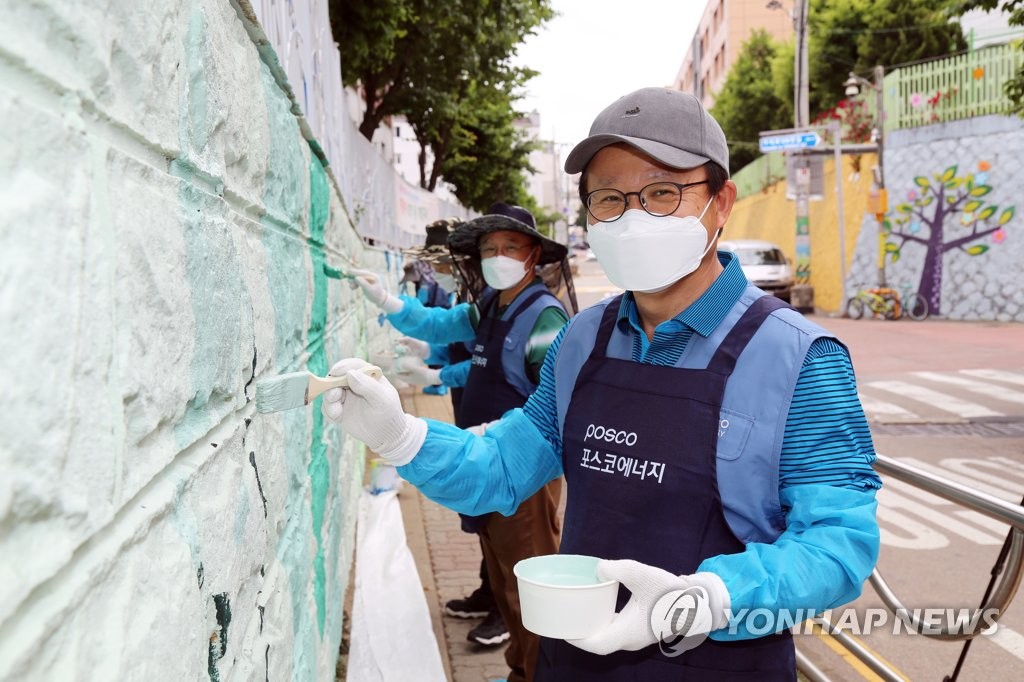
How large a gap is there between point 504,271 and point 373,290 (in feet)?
3.18

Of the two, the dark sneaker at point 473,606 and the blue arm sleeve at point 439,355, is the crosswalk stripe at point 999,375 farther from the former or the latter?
the dark sneaker at point 473,606

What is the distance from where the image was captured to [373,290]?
14.9 ft

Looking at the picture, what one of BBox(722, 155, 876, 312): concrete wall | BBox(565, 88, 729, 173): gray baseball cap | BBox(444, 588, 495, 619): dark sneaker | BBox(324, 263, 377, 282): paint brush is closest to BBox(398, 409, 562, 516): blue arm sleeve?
BBox(565, 88, 729, 173): gray baseball cap

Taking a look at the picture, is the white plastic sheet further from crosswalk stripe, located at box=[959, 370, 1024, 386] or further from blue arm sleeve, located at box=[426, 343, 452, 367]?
crosswalk stripe, located at box=[959, 370, 1024, 386]

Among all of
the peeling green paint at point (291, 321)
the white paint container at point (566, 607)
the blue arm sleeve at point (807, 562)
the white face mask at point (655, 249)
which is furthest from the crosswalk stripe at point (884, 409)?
the white paint container at point (566, 607)

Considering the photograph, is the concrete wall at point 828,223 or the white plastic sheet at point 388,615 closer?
the white plastic sheet at point 388,615

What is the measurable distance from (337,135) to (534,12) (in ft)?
33.8

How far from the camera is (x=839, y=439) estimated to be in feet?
5.24

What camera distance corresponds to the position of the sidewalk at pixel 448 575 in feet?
12.3

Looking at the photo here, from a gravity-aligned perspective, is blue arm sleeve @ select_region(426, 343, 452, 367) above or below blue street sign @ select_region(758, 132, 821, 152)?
below

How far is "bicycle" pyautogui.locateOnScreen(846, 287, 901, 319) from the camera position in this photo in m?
18.8

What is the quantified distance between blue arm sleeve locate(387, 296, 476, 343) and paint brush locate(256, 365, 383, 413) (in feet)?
10.1

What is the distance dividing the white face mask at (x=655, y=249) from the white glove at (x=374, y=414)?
0.60 m

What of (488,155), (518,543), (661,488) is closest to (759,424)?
(661,488)
